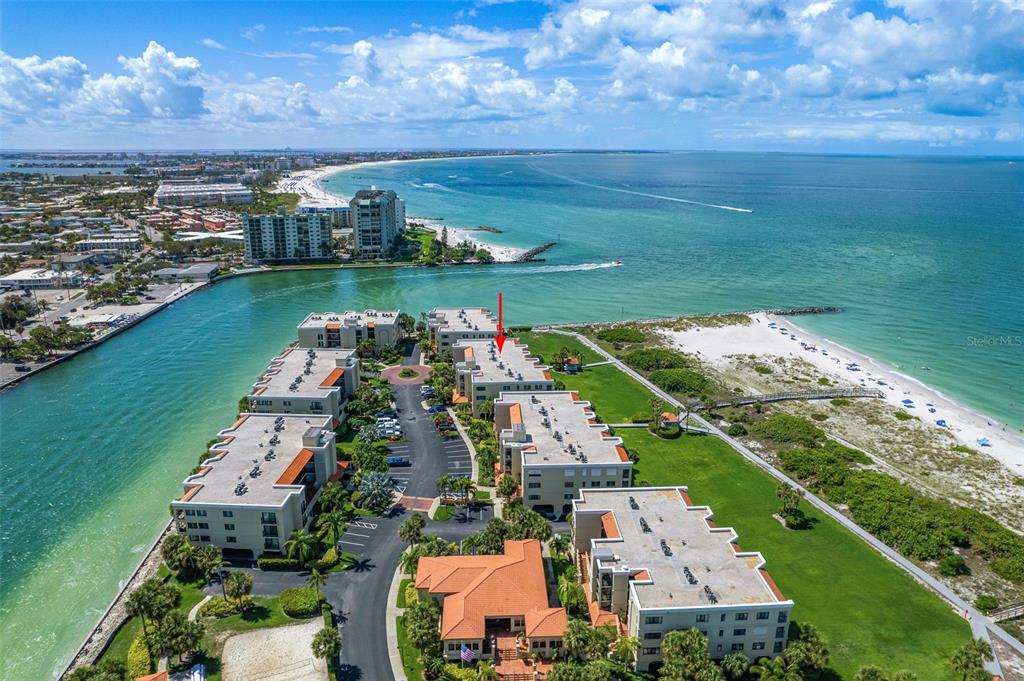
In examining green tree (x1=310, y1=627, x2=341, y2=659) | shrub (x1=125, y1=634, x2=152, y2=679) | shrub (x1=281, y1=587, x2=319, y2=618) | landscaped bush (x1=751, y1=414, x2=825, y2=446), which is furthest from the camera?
landscaped bush (x1=751, y1=414, x2=825, y2=446)

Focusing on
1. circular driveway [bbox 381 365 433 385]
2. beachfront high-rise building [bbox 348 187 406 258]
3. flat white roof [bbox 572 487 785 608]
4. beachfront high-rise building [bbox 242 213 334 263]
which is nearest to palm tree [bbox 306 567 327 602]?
flat white roof [bbox 572 487 785 608]

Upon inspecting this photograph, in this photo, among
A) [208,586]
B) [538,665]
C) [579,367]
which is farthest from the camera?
[579,367]

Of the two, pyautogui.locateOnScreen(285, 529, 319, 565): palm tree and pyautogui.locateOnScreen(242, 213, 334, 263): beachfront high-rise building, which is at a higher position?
pyautogui.locateOnScreen(242, 213, 334, 263): beachfront high-rise building

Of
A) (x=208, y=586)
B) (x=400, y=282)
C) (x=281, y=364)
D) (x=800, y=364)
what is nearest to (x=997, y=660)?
(x=208, y=586)

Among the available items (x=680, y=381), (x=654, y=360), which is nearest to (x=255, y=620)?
(x=680, y=381)

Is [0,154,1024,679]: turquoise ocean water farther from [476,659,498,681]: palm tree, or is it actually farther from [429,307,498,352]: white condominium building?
[476,659,498,681]: palm tree

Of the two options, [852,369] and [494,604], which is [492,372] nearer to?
[494,604]

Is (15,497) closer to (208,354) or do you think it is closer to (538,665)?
(208,354)
